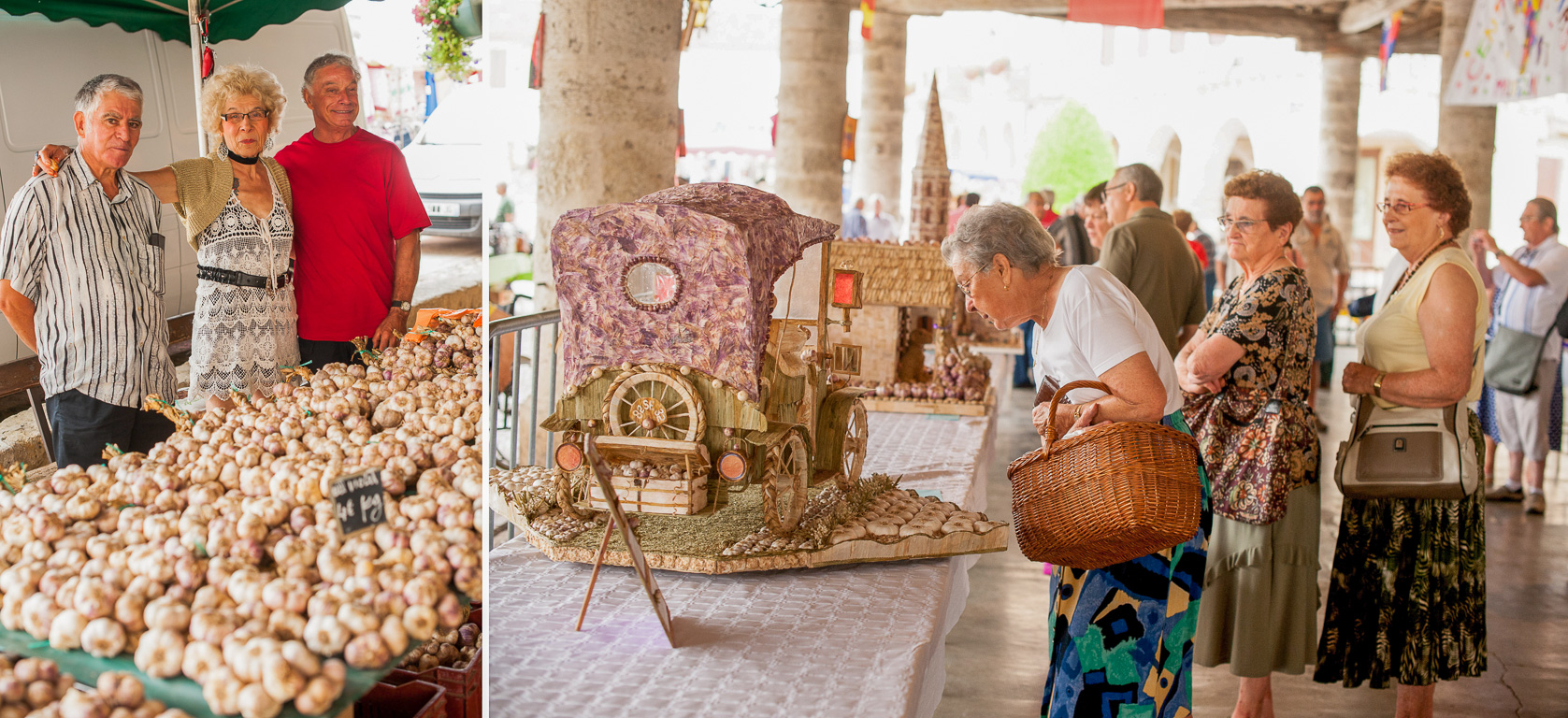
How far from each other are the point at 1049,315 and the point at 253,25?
5.61ft

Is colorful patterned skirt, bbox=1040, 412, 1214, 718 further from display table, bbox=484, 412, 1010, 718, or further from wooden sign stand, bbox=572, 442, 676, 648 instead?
wooden sign stand, bbox=572, 442, 676, 648

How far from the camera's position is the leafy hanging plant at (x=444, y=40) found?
5.34ft

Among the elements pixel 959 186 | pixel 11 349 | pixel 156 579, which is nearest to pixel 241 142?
pixel 11 349

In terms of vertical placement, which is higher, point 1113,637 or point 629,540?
point 629,540

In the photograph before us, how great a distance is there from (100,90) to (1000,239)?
172cm

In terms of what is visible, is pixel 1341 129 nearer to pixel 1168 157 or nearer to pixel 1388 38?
pixel 1388 38

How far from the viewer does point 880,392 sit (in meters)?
5.37

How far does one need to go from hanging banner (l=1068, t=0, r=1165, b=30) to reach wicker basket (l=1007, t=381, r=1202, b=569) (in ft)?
23.5

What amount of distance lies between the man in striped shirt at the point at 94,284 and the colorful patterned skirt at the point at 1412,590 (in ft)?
10.6

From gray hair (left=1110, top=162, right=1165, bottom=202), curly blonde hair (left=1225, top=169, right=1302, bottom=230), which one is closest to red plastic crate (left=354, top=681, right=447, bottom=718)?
curly blonde hair (left=1225, top=169, right=1302, bottom=230)

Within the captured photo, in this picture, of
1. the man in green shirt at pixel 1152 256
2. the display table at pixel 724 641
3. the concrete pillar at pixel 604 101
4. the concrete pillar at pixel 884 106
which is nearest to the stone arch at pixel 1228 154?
the concrete pillar at pixel 884 106

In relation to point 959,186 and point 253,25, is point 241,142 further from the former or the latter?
point 959,186

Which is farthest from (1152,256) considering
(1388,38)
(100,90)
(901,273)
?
(1388,38)

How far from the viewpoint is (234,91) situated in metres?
1.68
